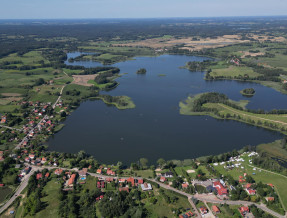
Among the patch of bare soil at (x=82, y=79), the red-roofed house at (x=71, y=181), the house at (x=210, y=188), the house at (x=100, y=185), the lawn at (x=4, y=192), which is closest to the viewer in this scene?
the lawn at (x=4, y=192)

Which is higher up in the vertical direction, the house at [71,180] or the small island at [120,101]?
the house at [71,180]

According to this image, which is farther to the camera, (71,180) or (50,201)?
(71,180)

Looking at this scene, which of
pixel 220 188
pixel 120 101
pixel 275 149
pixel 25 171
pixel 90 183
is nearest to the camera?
pixel 220 188

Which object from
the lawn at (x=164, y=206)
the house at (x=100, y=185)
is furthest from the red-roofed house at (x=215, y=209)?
the house at (x=100, y=185)

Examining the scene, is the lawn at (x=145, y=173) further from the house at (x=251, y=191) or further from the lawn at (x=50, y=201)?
the house at (x=251, y=191)

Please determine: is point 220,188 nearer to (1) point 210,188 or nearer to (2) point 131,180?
(1) point 210,188

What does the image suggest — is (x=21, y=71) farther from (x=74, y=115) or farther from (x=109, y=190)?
(x=109, y=190)

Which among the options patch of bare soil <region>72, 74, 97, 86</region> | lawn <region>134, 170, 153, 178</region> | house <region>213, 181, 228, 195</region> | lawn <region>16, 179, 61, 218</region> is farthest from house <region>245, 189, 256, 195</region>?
patch of bare soil <region>72, 74, 97, 86</region>

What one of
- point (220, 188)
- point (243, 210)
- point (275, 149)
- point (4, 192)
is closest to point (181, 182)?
point (220, 188)
